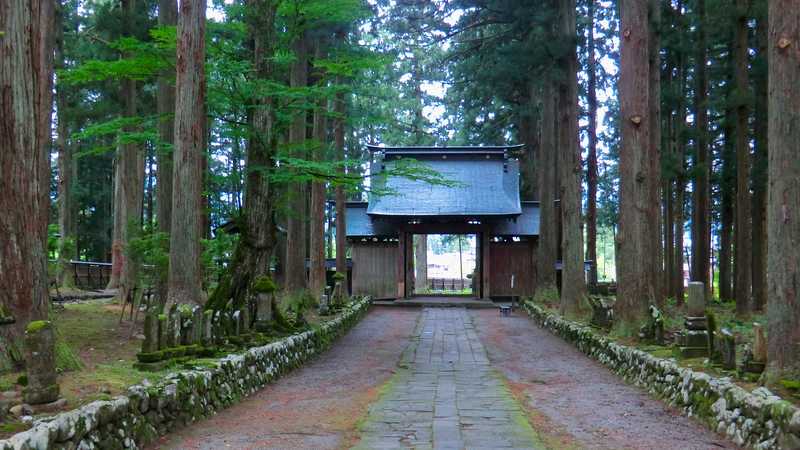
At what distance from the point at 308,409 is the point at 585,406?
3.15 metres

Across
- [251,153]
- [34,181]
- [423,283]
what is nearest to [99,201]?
[423,283]

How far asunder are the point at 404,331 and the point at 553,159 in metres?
8.96

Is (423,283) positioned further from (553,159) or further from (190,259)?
(190,259)

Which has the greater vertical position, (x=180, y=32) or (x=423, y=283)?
(x=180, y=32)

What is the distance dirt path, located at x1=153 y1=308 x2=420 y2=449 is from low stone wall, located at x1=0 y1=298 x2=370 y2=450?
145 mm

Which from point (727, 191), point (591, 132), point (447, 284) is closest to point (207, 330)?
point (727, 191)

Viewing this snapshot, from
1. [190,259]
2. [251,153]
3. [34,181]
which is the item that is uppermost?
[251,153]

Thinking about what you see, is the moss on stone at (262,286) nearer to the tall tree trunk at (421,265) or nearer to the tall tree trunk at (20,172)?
the tall tree trunk at (20,172)

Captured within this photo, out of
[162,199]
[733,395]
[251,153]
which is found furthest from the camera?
[162,199]

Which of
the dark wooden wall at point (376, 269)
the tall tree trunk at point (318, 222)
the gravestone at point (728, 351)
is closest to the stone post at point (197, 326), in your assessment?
the gravestone at point (728, 351)

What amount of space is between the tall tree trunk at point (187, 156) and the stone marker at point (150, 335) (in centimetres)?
295

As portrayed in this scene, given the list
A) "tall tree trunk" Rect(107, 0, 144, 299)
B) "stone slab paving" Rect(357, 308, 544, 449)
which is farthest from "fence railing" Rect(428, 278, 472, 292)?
"stone slab paving" Rect(357, 308, 544, 449)

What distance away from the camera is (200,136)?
1009 cm

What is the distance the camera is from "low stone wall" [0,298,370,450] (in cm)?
412
